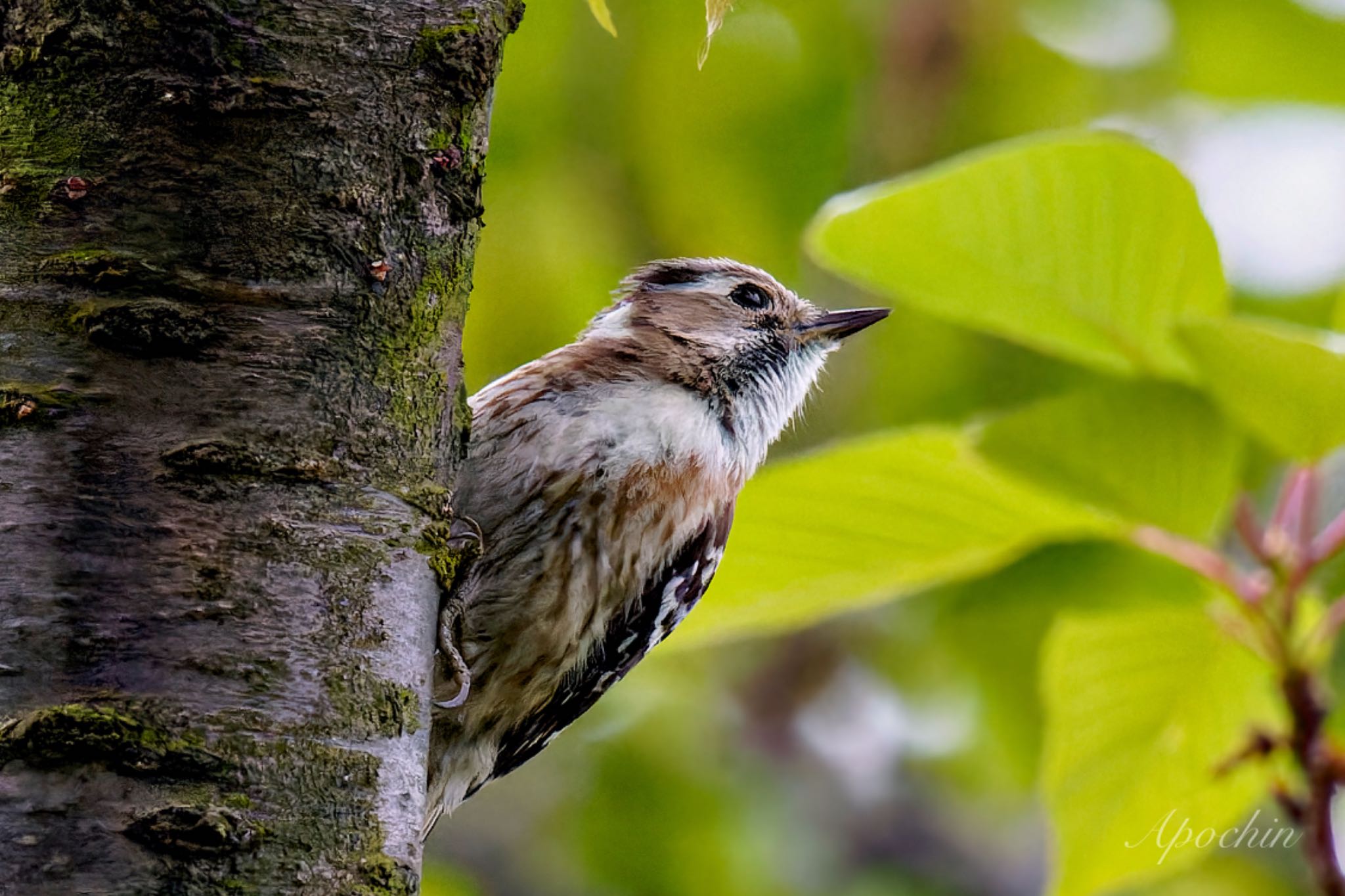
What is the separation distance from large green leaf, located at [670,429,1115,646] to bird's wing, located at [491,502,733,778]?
24 centimetres

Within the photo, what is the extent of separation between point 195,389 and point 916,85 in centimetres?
357

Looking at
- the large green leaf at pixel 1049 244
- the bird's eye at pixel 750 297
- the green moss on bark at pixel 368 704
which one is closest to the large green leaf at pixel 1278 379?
the large green leaf at pixel 1049 244

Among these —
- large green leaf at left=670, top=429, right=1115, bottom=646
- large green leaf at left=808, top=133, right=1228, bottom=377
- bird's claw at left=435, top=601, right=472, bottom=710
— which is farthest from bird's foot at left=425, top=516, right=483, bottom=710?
large green leaf at left=808, top=133, right=1228, bottom=377

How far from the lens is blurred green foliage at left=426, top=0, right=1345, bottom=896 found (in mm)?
2504

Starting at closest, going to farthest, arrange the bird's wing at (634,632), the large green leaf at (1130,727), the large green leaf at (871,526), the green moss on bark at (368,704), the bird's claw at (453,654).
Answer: the green moss on bark at (368,704) → the bird's claw at (453,654) → the large green leaf at (871,526) → the large green leaf at (1130,727) → the bird's wing at (634,632)

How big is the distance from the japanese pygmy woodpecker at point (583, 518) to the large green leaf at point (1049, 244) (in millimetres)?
710

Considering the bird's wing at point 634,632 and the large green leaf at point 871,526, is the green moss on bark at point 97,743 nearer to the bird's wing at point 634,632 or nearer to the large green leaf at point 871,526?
the large green leaf at point 871,526

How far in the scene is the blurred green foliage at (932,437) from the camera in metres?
2.50

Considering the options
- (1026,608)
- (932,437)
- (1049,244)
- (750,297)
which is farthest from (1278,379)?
(750,297)

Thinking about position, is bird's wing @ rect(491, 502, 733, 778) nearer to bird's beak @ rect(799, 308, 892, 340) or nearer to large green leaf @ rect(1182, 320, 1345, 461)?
bird's beak @ rect(799, 308, 892, 340)

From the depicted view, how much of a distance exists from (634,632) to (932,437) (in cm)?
85

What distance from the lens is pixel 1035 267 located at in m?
2.54

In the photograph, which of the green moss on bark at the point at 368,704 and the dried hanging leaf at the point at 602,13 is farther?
the dried hanging leaf at the point at 602,13

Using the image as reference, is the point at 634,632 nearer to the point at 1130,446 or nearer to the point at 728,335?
the point at 728,335
